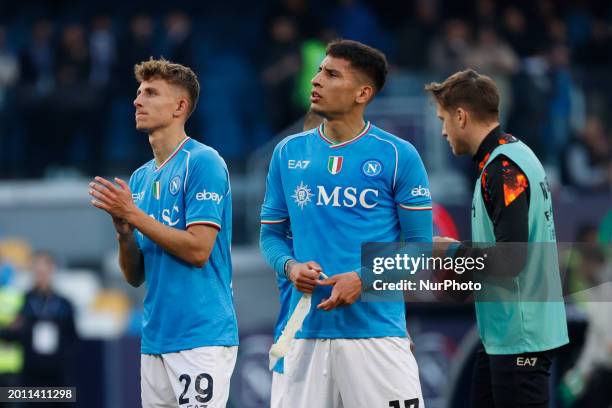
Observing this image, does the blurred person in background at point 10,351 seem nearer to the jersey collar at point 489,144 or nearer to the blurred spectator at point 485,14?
the blurred spectator at point 485,14

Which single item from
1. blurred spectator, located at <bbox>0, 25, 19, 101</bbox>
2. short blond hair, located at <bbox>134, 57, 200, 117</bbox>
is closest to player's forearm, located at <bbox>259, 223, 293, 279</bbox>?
short blond hair, located at <bbox>134, 57, 200, 117</bbox>

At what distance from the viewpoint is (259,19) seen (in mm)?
18938

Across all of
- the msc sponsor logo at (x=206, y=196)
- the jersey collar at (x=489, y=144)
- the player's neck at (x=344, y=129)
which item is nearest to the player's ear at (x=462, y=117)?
the jersey collar at (x=489, y=144)

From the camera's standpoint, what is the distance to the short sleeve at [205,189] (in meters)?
5.52

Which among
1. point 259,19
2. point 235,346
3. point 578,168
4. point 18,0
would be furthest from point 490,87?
point 18,0

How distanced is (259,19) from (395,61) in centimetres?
414

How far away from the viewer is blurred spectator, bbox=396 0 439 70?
15.1m

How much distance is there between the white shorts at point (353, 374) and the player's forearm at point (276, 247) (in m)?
0.39

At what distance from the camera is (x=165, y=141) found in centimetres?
578

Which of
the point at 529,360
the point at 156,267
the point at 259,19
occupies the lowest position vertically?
the point at 529,360

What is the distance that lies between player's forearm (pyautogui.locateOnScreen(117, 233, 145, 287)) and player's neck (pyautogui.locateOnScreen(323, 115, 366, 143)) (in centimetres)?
109

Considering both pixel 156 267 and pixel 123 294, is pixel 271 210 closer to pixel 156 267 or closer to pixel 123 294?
pixel 156 267

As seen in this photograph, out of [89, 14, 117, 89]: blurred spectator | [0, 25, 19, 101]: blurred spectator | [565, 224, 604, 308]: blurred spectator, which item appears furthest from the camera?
[0, 25, 19, 101]: blurred spectator

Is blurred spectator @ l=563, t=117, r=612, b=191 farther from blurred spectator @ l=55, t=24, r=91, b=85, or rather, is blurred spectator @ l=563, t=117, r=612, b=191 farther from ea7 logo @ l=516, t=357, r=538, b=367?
ea7 logo @ l=516, t=357, r=538, b=367
